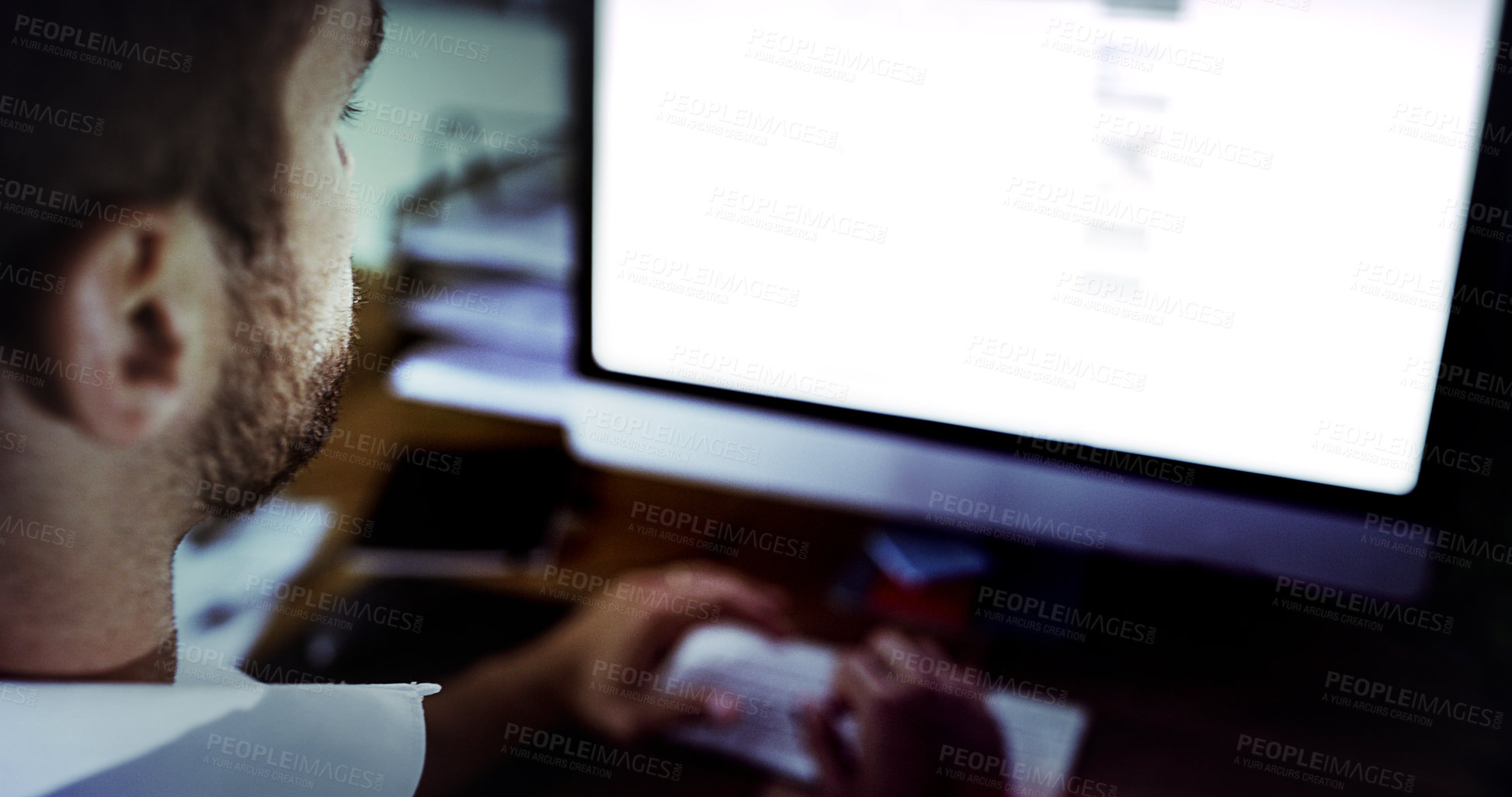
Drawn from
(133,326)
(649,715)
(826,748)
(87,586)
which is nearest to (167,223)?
(133,326)

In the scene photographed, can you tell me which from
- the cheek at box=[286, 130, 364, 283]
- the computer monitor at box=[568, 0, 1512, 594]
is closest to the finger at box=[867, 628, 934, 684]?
the computer monitor at box=[568, 0, 1512, 594]

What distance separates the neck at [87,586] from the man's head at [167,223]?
0.02 metres

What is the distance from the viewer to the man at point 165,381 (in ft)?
1.98

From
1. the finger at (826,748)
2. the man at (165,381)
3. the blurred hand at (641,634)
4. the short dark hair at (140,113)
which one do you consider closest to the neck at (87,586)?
the man at (165,381)

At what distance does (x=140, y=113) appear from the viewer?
0.61 m

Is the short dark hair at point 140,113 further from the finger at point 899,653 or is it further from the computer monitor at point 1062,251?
the finger at point 899,653

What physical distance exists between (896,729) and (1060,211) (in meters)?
0.42

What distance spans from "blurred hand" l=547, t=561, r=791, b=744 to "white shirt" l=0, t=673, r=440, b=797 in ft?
0.43

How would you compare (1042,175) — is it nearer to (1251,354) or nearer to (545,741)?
(1251,354)

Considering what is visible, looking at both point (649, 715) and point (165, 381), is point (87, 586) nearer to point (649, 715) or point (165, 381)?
point (165, 381)

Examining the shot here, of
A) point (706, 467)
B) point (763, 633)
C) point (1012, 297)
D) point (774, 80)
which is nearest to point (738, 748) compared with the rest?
point (763, 633)

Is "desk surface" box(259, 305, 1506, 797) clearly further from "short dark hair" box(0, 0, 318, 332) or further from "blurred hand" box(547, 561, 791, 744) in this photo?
"short dark hair" box(0, 0, 318, 332)

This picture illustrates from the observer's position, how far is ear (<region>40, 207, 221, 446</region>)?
0.60m

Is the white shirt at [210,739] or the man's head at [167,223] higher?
the man's head at [167,223]
